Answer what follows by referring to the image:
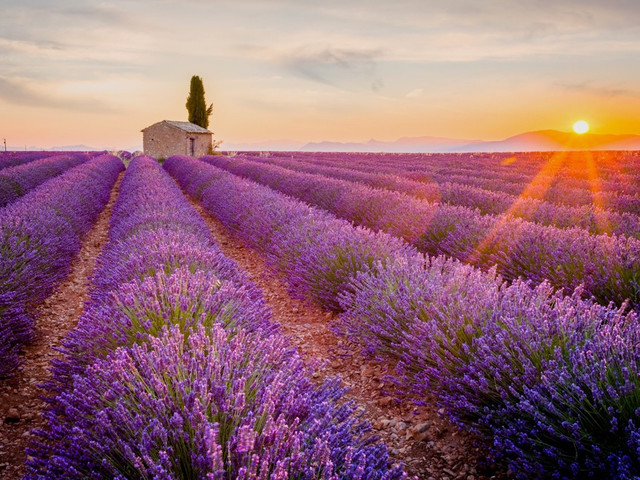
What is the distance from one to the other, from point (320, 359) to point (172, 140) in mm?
31605

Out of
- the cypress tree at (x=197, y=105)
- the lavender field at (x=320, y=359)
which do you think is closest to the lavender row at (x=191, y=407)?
the lavender field at (x=320, y=359)

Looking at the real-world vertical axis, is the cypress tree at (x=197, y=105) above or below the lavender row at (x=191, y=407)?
above

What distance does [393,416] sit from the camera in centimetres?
262

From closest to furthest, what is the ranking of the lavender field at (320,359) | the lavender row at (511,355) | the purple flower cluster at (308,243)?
the lavender field at (320,359), the lavender row at (511,355), the purple flower cluster at (308,243)

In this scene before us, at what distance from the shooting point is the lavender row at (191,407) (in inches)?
49.8

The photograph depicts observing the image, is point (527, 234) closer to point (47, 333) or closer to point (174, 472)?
point (174, 472)

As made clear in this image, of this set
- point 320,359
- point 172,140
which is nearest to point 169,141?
point 172,140

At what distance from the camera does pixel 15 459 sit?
2213mm

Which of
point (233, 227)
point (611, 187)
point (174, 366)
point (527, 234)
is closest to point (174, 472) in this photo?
point (174, 366)

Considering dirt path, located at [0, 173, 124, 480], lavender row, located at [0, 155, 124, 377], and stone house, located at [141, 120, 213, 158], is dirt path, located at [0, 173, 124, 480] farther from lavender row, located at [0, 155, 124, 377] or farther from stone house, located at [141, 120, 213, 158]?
stone house, located at [141, 120, 213, 158]

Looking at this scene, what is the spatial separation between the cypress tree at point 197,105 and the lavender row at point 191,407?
3997 centimetres

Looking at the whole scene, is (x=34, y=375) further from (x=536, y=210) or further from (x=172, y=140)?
(x=172, y=140)

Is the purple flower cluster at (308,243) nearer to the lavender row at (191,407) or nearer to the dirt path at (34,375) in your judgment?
the lavender row at (191,407)

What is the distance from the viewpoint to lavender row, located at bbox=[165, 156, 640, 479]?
162 cm
